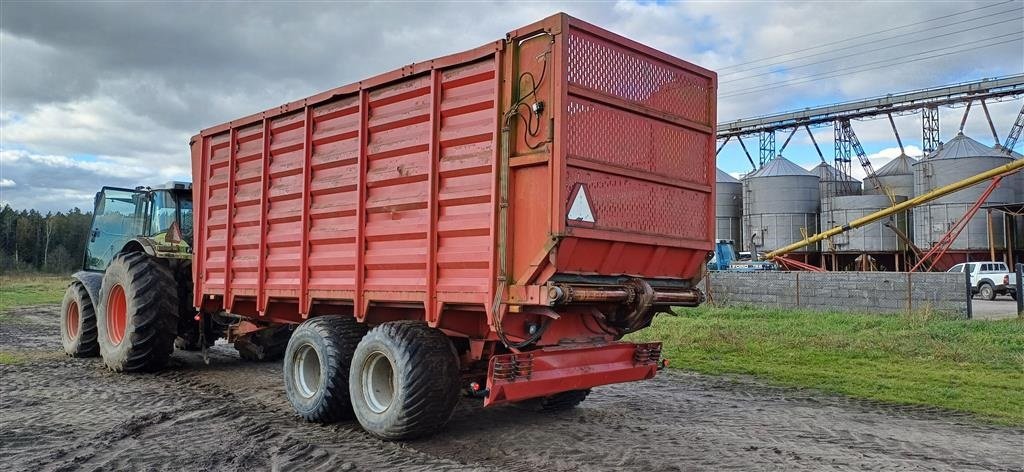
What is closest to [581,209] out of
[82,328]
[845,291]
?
[82,328]

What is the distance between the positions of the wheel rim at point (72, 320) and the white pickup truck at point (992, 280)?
26.9 meters

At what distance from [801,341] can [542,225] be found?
8665 millimetres

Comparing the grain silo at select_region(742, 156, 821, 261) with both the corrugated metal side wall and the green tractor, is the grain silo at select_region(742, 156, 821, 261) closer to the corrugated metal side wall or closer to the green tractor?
the green tractor

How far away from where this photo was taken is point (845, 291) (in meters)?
16.7

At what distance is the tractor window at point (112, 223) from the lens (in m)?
10.8

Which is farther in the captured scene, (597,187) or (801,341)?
(801,341)

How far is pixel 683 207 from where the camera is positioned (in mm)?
6332

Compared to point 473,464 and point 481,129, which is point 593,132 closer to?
point 481,129

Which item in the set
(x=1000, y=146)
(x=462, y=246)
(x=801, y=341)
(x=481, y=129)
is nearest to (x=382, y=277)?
(x=462, y=246)

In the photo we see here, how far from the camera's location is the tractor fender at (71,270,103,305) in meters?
10.5

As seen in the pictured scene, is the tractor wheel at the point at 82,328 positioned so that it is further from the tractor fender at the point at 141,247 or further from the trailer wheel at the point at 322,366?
the trailer wheel at the point at 322,366

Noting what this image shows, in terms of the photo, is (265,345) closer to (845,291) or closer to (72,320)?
(72,320)

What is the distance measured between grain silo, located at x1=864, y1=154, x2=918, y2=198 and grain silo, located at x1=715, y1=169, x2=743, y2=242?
666 cm

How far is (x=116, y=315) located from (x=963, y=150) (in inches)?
1328
